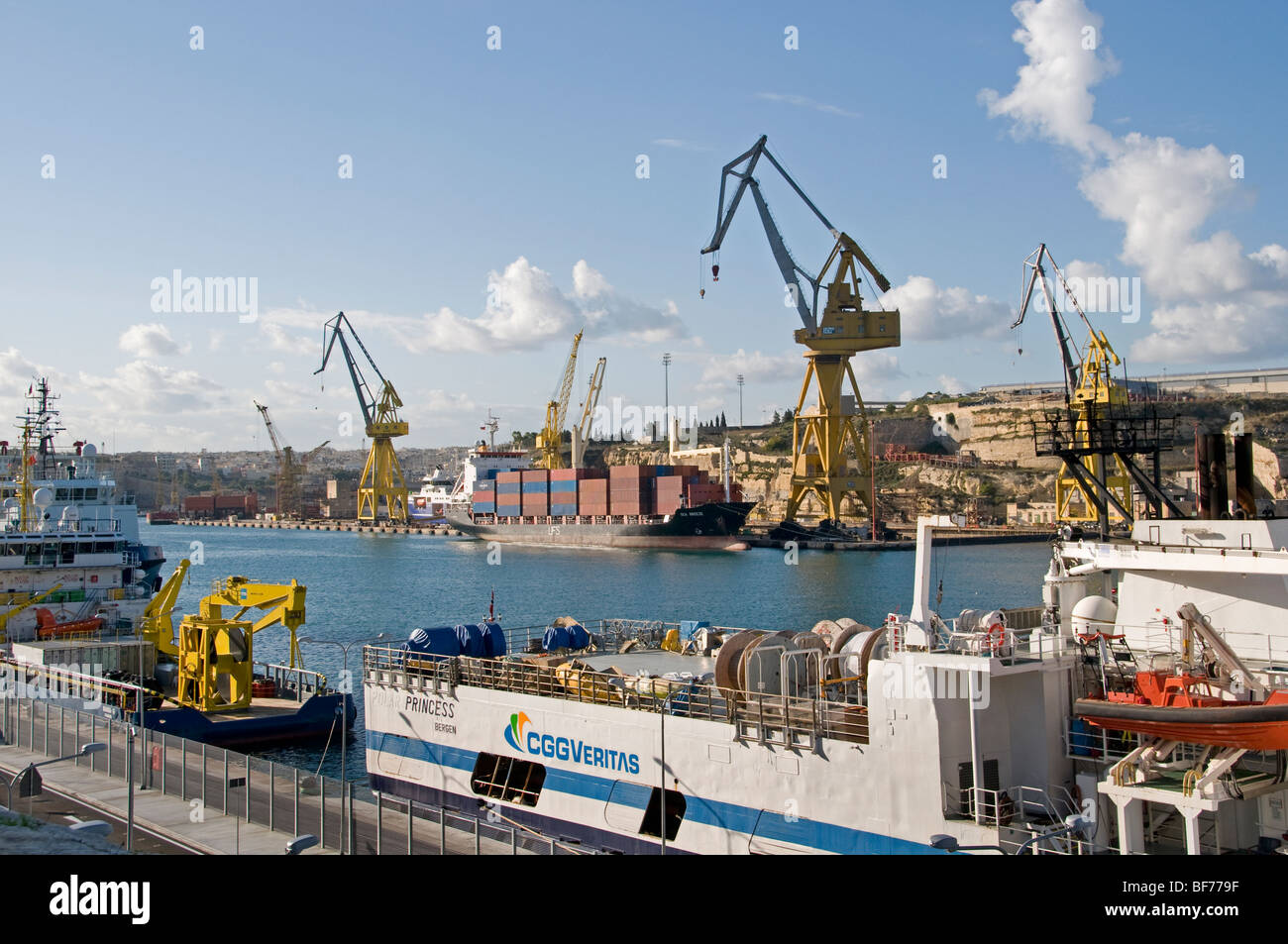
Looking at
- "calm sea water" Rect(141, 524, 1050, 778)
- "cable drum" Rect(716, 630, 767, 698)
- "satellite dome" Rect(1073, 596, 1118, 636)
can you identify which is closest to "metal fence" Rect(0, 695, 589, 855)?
"cable drum" Rect(716, 630, 767, 698)

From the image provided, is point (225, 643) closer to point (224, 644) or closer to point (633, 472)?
point (224, 644)

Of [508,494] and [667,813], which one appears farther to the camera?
[508,494]

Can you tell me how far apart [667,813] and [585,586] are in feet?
191

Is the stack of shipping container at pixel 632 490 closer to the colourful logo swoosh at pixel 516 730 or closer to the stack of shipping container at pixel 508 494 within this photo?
the stack of shipping container at pixel 508 494

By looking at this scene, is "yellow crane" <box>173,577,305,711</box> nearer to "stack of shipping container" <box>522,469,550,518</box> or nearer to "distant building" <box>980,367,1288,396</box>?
"stack of shipping container" <box>522,469,550,518</box>

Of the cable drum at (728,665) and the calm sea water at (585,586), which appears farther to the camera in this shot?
the calm sea water at (585,586)

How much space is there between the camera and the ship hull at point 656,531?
113938mm

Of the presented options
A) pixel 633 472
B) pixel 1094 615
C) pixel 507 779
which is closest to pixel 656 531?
pixel 633 472

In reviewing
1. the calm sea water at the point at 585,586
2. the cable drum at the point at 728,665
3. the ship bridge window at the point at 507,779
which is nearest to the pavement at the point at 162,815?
the ship bridge window at the point at 507,779

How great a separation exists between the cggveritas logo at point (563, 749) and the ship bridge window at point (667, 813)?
59 cm

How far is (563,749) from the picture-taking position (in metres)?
19.1

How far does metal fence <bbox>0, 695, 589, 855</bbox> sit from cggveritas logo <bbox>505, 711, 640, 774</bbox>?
1360 millimetres
